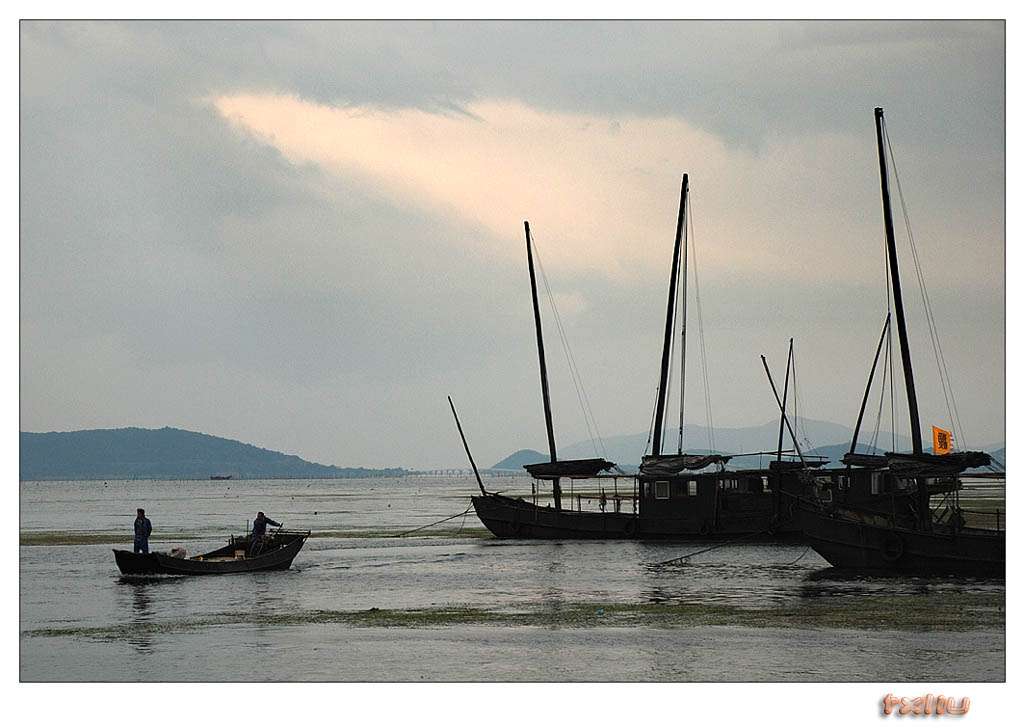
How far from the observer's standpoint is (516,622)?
85.4 ft

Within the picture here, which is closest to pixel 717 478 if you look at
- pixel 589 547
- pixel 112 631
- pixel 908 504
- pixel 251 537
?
pixel 589 547

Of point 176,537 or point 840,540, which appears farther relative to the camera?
point 176,537

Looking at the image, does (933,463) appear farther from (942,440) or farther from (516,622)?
(516,622)

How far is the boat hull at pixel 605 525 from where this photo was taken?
50594mm

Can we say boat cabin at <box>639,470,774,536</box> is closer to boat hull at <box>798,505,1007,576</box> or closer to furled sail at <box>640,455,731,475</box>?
furled sail at <box>640,455,731,475</box>

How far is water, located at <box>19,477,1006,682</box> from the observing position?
20.0m

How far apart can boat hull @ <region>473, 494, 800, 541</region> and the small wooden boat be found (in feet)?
56.4

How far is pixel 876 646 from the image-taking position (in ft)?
71.3

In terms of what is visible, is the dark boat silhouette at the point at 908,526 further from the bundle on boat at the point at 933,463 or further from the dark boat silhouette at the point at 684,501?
the dark boat silhouette at the point at 684,501

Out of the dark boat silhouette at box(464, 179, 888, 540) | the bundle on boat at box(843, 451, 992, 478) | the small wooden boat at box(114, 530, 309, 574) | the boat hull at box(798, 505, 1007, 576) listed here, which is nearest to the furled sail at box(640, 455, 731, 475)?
the dark boat silhouette at box(464, 179, 888, 540)

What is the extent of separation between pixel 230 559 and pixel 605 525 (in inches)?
807

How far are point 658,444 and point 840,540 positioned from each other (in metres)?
19.6

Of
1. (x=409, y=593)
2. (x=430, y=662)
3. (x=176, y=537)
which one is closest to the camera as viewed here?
(x=430, y=662)

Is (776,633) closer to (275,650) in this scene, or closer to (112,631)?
(275,650)
